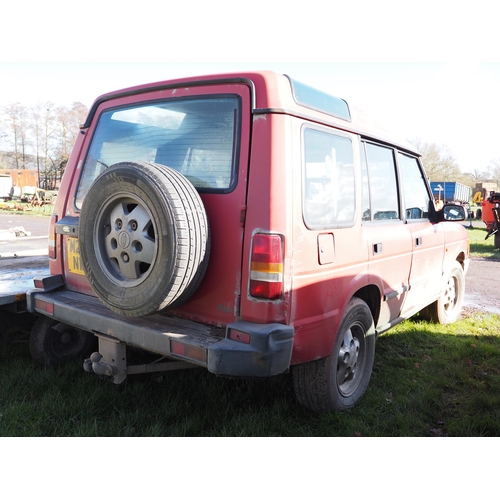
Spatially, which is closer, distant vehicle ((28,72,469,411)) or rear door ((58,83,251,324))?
distant vehicle ((28,72,469,411))

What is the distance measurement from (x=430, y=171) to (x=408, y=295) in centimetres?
4265

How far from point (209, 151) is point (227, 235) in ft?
1.72

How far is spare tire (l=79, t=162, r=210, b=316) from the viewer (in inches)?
99.3

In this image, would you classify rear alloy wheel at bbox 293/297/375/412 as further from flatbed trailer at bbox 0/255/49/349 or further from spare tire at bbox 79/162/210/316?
flatbed trailer at bbox 0/255/49/349

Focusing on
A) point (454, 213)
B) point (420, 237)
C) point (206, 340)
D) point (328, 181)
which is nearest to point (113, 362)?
point (206, 340)

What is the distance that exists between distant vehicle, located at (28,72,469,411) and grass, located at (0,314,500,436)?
0.27 m

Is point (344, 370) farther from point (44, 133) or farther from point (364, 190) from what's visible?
point (44, 133)

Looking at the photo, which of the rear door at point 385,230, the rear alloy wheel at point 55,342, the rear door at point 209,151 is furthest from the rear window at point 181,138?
the rear alloy wheel at point 55,342

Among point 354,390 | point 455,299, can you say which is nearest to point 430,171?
point 455,299

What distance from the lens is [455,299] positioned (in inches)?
234

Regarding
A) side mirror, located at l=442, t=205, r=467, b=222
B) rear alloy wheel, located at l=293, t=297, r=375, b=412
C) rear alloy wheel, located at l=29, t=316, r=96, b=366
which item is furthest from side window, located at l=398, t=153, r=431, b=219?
rear alloy wheel, located at l=29, t=316, r=96, b=366

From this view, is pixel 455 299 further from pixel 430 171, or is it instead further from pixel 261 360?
pixel 430 171

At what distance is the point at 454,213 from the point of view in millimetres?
4664

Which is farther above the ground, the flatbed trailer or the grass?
the flatbed trailer
